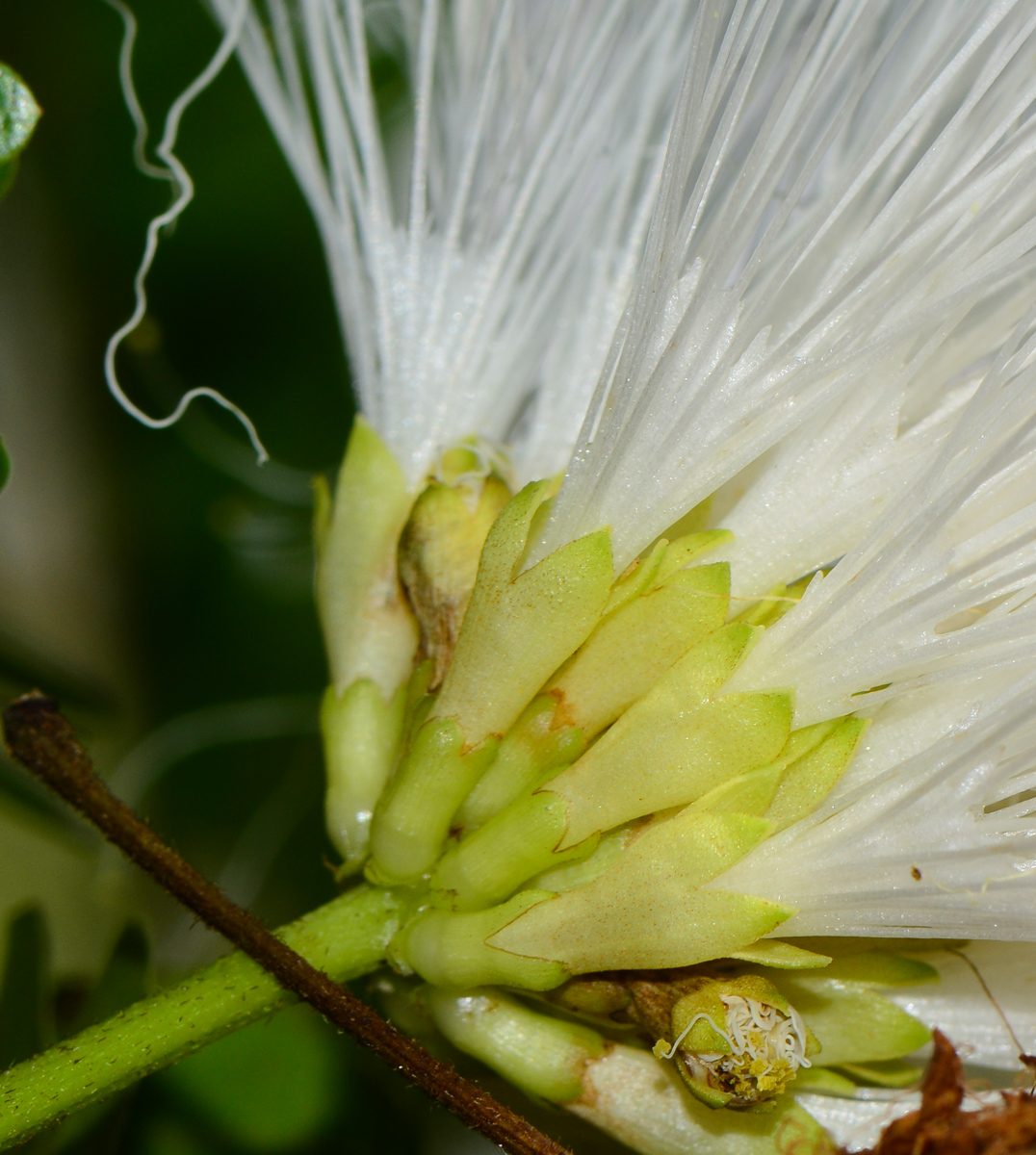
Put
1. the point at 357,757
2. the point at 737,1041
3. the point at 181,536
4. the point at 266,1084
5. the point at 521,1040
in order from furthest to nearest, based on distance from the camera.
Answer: the point at 181,536
the point at 266,1084
the point at 357,757
the point at 521,1040
the point at 737,1041

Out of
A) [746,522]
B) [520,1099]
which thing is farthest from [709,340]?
[520,1099]

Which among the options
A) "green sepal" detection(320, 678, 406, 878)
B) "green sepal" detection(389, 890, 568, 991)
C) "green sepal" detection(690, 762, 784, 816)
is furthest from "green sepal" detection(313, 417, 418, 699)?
"green sepal" detection(690, 762, 784, 816)

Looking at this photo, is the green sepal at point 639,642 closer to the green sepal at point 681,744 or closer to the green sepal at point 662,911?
the green sepal at point 681,744

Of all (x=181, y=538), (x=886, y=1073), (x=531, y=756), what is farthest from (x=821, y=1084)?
(x=181, y=538)

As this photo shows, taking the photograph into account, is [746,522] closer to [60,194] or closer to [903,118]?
[903,118]

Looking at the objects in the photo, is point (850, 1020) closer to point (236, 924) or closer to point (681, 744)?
point (681, 744)

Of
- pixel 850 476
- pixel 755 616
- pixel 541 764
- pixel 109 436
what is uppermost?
pixel 850 476
